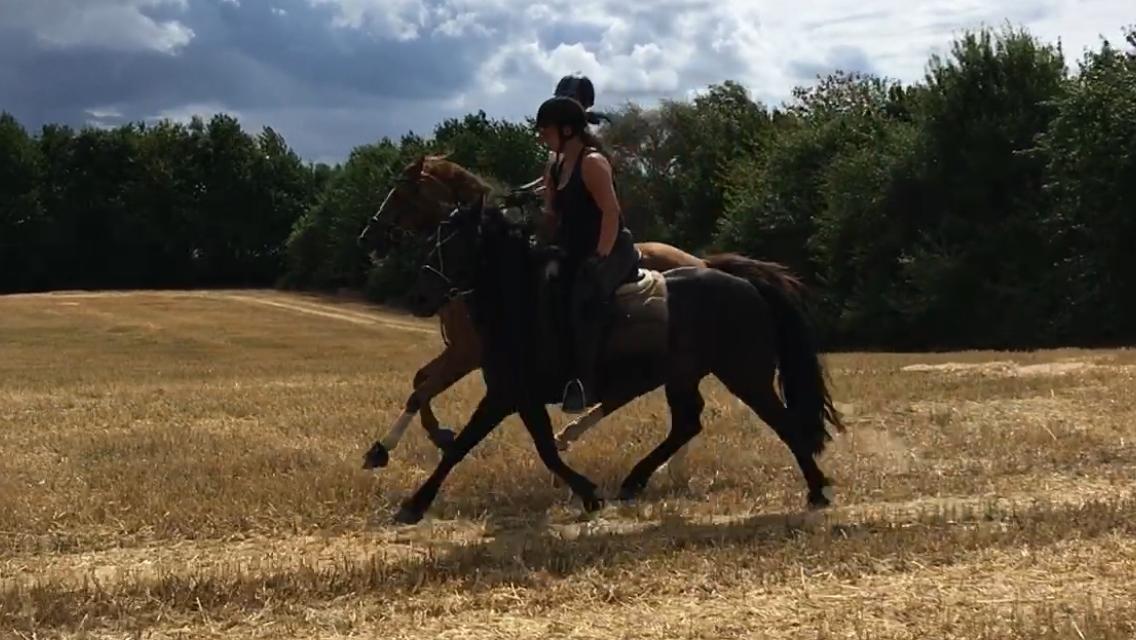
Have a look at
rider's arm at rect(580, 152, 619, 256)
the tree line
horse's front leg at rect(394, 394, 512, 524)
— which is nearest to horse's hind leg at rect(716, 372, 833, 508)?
rider's arm at rect(580, 152, 619, 256)

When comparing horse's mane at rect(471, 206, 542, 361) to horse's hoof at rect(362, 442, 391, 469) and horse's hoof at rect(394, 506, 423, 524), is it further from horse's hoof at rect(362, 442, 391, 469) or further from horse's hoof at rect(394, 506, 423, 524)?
horse's hoof at rect(362, 442, 391, 469)

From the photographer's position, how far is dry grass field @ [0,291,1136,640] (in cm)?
534

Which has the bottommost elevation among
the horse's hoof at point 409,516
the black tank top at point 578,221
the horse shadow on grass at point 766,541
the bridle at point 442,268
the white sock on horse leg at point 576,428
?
the horse's hoof at point 409,516

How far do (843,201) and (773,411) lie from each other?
103ft

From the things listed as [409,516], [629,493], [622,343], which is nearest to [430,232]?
[622,343]

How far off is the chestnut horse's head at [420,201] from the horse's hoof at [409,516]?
10.4 ft

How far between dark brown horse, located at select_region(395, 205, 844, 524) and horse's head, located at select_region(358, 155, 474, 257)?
7.72 feet

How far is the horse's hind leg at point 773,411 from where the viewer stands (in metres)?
8.30

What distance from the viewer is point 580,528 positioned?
25.1ft

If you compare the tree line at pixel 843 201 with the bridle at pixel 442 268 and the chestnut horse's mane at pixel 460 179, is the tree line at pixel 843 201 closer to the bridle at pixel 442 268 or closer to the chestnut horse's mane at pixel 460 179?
the chestnut horse's mane at pixel 460 179

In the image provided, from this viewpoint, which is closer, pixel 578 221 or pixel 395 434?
pixel 578 221

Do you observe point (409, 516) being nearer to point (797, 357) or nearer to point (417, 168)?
point (797, 357)

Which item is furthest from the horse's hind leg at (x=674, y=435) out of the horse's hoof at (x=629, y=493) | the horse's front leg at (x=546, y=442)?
the horse's front leg at (x=546, y=442)

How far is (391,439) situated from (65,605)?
4.44 m
